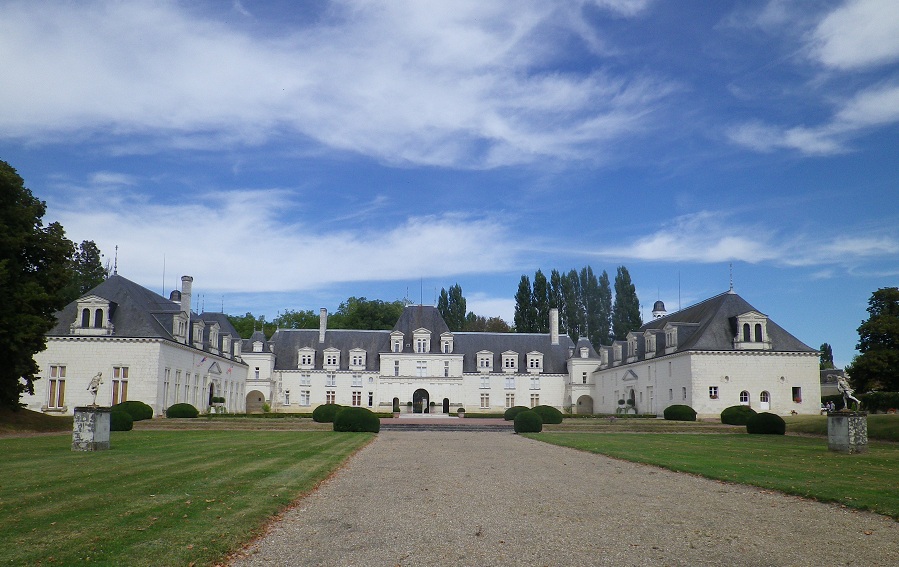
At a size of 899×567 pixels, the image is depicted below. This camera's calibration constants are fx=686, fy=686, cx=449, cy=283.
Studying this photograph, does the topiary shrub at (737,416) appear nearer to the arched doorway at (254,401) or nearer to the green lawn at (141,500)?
the green lawn at (141,500)

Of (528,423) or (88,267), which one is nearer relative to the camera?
(528,423)

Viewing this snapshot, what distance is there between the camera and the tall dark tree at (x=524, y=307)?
73688mm

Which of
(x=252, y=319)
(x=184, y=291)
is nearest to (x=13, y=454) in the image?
(x=184, y=291)

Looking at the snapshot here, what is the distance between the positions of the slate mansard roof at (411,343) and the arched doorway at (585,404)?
297cm

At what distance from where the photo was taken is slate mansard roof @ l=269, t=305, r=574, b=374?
6231 centimetres

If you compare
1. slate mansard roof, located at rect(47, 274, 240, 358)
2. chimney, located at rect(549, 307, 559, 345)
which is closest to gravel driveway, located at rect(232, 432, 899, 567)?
slate mansard roof, located at rect(47, 274, 240, 358)

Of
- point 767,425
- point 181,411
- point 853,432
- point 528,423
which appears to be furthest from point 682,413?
point 181,411

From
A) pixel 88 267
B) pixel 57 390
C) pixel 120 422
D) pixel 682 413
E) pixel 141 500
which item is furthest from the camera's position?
pixel 88 267

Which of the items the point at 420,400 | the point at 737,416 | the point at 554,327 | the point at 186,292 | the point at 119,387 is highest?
the point at 186,292

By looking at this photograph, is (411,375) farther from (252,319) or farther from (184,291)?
(252,319)

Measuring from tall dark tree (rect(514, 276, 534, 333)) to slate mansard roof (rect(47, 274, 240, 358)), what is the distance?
1570 inches

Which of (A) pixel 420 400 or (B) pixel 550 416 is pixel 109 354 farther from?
(A) pixel 420 400

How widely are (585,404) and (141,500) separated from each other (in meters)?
56.6

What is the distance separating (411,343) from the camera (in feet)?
202
